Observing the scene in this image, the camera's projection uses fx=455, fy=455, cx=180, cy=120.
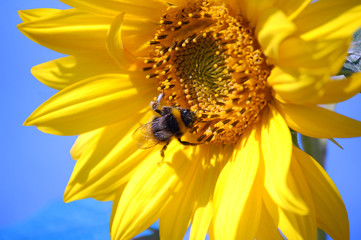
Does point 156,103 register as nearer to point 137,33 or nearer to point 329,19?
point 137,33

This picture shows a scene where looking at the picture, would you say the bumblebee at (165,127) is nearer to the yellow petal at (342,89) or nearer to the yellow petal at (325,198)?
the yellow petal at (325,198)

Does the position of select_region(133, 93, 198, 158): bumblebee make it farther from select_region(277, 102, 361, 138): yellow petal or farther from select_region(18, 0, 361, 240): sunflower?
select_region(277, 102, 361, 138): yellow petal

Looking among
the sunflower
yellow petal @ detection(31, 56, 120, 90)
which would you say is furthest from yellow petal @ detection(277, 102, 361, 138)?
yellow petal @ detection(31, 56, 120, 90)

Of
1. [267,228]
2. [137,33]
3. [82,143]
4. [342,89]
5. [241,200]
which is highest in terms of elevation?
[137,33]

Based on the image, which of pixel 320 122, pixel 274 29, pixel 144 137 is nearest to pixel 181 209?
pixel 144 137

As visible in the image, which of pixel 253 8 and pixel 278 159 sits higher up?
pixel 253 8

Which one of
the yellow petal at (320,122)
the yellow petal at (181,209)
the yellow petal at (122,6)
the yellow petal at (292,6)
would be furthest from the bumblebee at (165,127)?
the yellow petal at (292,6)
